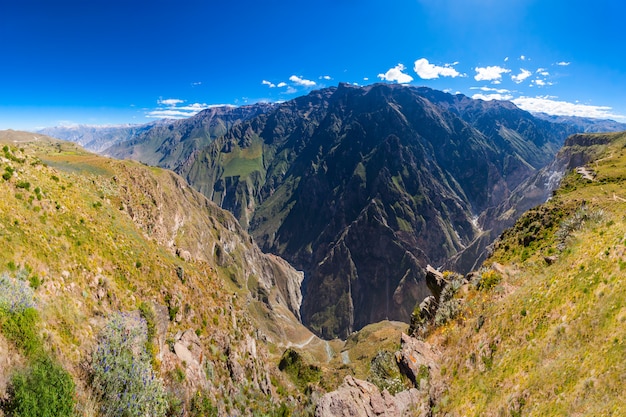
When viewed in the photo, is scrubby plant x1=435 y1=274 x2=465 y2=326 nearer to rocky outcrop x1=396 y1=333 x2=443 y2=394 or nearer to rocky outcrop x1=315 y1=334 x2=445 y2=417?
rocky outcrop x1=396 y1=333 x2=443 y2=394

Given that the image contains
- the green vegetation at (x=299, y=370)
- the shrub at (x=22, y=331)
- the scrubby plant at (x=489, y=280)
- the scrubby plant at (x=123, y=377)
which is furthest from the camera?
the green vegetation at (x=299, y=370)

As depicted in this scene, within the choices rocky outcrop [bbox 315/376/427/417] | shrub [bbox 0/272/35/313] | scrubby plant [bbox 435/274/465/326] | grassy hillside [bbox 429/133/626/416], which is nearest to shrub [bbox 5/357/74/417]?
shrub [bbox 0/272/35/313]

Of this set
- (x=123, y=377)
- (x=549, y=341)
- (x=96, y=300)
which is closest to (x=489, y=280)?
(x=549, y=341)

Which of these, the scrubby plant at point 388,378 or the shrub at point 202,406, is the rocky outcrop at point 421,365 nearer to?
the scrubby plant at point 388,378

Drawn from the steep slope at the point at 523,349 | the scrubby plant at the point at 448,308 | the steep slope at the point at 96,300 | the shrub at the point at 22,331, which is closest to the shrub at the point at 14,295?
the steep slope at the point at 96,300

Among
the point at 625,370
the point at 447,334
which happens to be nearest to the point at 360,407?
the point at 447,334

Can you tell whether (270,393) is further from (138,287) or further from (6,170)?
(6,170)

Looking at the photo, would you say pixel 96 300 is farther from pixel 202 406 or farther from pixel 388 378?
pixel 388 378
